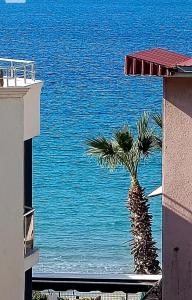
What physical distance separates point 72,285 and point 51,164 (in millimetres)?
38407

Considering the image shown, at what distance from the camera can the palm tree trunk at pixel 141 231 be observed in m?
27.2

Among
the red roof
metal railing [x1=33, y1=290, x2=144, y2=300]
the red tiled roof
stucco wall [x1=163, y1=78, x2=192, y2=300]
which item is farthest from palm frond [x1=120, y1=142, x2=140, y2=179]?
stucco wall [x1=163, y1=78, x2=192, y2=300]

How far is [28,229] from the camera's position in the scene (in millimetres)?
16922

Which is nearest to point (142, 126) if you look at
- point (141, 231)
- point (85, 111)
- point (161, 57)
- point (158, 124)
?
point (158, 124)

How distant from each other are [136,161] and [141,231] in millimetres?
1929

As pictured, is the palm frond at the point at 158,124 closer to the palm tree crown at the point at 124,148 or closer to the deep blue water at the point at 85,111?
the palm tree crown at the point at 124,148

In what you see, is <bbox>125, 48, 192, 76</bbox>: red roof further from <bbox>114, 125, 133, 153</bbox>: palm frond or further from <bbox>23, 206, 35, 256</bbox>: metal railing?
<bbox>114, 125, 133, 153</bbox>: palm frond

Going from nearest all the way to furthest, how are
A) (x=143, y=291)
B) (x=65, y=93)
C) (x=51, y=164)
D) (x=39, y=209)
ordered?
(x=143, y=291) < (x=39, y=209) < (x=51, y=164) < (x=65, y=93)

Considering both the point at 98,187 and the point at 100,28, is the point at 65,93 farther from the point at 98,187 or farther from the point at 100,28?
the point at 100,28

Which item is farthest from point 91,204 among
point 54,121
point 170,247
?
point 170,247

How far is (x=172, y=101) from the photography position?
16359 millimetres

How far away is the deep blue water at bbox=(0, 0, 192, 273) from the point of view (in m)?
43.6

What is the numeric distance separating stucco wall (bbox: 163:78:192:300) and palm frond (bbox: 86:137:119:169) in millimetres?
9278

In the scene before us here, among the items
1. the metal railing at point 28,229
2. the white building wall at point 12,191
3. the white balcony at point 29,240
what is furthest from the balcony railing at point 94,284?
the white building wall at point 12,191
